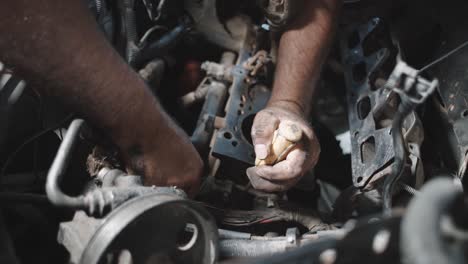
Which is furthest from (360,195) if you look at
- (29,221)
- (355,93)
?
(29,221)

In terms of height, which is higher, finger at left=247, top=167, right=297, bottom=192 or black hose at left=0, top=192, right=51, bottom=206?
black hose at left=0, top=192, right=51, bottom=206

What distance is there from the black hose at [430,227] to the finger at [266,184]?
493 mm

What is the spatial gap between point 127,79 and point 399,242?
60 cm

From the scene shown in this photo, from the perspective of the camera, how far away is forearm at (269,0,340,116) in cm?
107

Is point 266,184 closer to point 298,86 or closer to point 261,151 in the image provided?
point 261,151

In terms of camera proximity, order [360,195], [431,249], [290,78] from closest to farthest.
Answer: [431,249] → [360,195] → [290,78]

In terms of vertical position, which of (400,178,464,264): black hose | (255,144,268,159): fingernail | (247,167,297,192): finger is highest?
(400,178,464,264): black hose

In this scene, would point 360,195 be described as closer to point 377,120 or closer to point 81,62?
point 377,120

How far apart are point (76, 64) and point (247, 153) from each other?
1.53ft

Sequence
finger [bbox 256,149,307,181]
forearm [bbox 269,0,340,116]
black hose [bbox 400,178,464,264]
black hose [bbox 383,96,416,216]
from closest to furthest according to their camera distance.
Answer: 1. black hose [bbox 400,178,464,264]
2. black hose [bbox 383,96,416,216]
3. finger [bbox 256,149,307,181]
4. forearm [bbox 269,0,340,116]

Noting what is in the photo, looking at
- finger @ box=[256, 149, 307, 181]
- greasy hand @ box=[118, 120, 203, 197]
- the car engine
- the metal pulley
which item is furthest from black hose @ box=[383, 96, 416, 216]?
greasy hand @ box=[118, 120, 203, 197]

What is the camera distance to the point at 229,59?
1275 mm

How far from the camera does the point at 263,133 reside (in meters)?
0.88

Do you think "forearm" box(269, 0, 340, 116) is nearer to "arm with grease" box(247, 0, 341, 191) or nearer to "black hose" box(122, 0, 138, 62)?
"arm with grease" box(247, 0, 341, 191)
